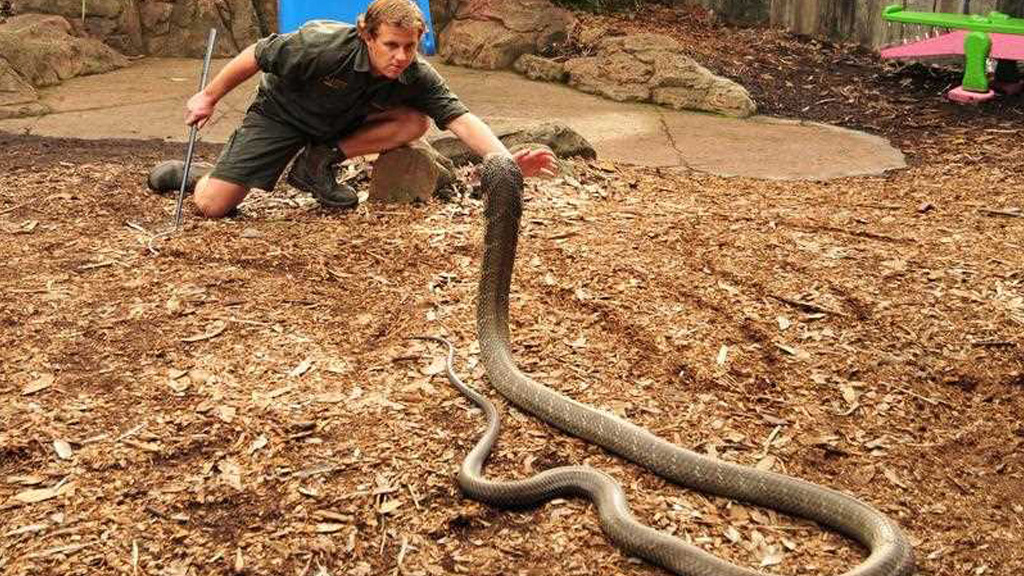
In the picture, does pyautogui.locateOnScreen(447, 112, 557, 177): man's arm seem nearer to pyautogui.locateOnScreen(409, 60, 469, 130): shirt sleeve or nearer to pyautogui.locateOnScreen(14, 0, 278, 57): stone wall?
pyautogui.locateOnScreen(409, 60, 469, 130): shirt sleeve

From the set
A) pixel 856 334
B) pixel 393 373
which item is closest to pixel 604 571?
pixel 393 373

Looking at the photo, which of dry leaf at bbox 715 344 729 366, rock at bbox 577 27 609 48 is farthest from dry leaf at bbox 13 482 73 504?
rock at bbox 577 27 609 48

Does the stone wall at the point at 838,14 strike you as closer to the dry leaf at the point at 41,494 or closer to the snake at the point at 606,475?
the snake at the point at 606,475

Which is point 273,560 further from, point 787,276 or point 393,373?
point 787,276

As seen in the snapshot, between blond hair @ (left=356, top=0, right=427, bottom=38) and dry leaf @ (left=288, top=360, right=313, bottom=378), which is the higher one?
blond hair @ (left=356, top=0, right=427, bottom=38)

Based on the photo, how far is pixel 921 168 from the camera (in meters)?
6.59

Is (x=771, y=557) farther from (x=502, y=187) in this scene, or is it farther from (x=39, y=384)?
(x=39, y=384)

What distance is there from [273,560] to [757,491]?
1294 mm

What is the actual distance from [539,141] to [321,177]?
129 centimetres

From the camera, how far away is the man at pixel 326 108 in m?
4.70

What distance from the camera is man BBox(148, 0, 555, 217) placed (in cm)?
470

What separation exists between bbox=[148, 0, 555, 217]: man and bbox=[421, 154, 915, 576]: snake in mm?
973

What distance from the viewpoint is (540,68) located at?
903 cm

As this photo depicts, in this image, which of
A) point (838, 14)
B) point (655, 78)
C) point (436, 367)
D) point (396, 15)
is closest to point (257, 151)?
point (396, 15)
